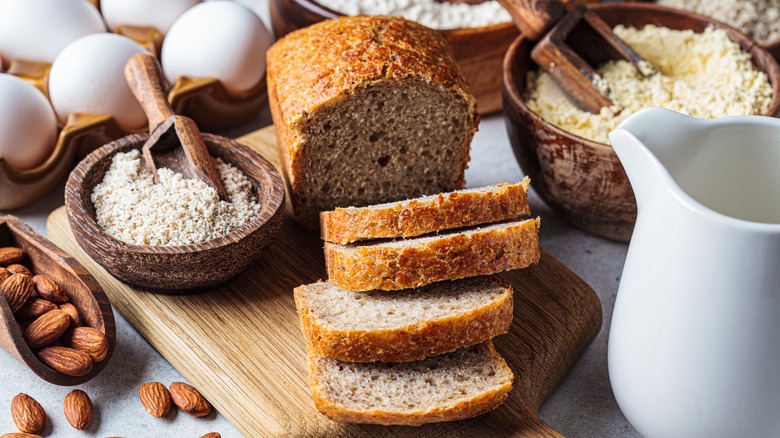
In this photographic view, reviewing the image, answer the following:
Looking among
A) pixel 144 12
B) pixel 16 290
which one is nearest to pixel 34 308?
pixel 16 290

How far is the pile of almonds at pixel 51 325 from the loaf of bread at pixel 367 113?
2.64 ft

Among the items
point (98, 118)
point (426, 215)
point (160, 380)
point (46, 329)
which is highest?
point (426, 215)

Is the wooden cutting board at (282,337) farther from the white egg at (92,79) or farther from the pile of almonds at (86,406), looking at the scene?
the white egg at (92,79)

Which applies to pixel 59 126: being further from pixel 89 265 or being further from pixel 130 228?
pixel 130 228

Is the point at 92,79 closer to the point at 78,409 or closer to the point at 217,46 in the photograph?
the point at 217,46

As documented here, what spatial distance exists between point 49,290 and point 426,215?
3.76 feet

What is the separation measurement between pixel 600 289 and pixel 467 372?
844 millimetres

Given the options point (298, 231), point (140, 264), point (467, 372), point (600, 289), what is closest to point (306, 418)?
point (467, 372)

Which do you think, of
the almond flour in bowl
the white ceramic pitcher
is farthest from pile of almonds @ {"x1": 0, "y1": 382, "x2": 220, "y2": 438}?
the almond flour in bowl

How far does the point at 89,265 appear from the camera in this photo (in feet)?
8.84

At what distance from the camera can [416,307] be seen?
2.27 meters

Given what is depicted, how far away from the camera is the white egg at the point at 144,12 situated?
3391 millimetres

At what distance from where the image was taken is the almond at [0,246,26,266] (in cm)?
247

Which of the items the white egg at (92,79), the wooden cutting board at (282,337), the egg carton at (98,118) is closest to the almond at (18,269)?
the wooden cutting board at (282,337)
